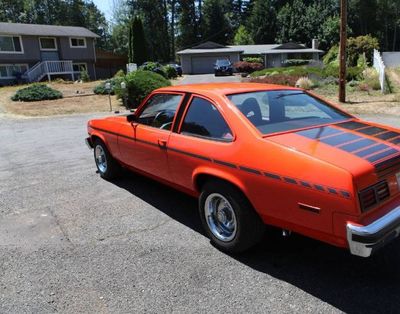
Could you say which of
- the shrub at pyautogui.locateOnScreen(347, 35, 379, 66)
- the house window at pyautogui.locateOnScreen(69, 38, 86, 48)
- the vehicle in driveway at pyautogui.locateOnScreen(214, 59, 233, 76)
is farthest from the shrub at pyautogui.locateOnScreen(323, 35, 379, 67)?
the house window at pyautogui.locateOnScreen(69, 38, 86, 48)

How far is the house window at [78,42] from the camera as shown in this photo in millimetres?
39438

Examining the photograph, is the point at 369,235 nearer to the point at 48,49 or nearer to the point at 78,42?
the point at 48,49

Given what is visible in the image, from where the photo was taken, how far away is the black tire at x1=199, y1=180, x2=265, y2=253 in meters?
3.48

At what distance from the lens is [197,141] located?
13.0 feet

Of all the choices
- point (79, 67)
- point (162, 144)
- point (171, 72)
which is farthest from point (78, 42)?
point (162, 144)

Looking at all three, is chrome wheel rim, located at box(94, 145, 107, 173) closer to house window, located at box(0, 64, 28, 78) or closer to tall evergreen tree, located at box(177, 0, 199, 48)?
house window, located at box(0, 64, 28, 78)

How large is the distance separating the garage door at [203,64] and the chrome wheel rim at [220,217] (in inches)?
1754

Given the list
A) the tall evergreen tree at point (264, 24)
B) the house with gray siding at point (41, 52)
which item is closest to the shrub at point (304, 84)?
the house with gray siding at point (41, 52)

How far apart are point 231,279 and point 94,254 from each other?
55.9 inches

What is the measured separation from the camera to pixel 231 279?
3.35 meters

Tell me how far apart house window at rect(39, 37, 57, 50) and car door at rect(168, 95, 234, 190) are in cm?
3740

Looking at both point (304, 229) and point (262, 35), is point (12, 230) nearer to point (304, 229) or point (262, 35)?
point (304, 229)

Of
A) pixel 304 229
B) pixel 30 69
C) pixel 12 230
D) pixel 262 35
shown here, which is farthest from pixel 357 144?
pixel 262 35

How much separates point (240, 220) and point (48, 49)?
127 ft
